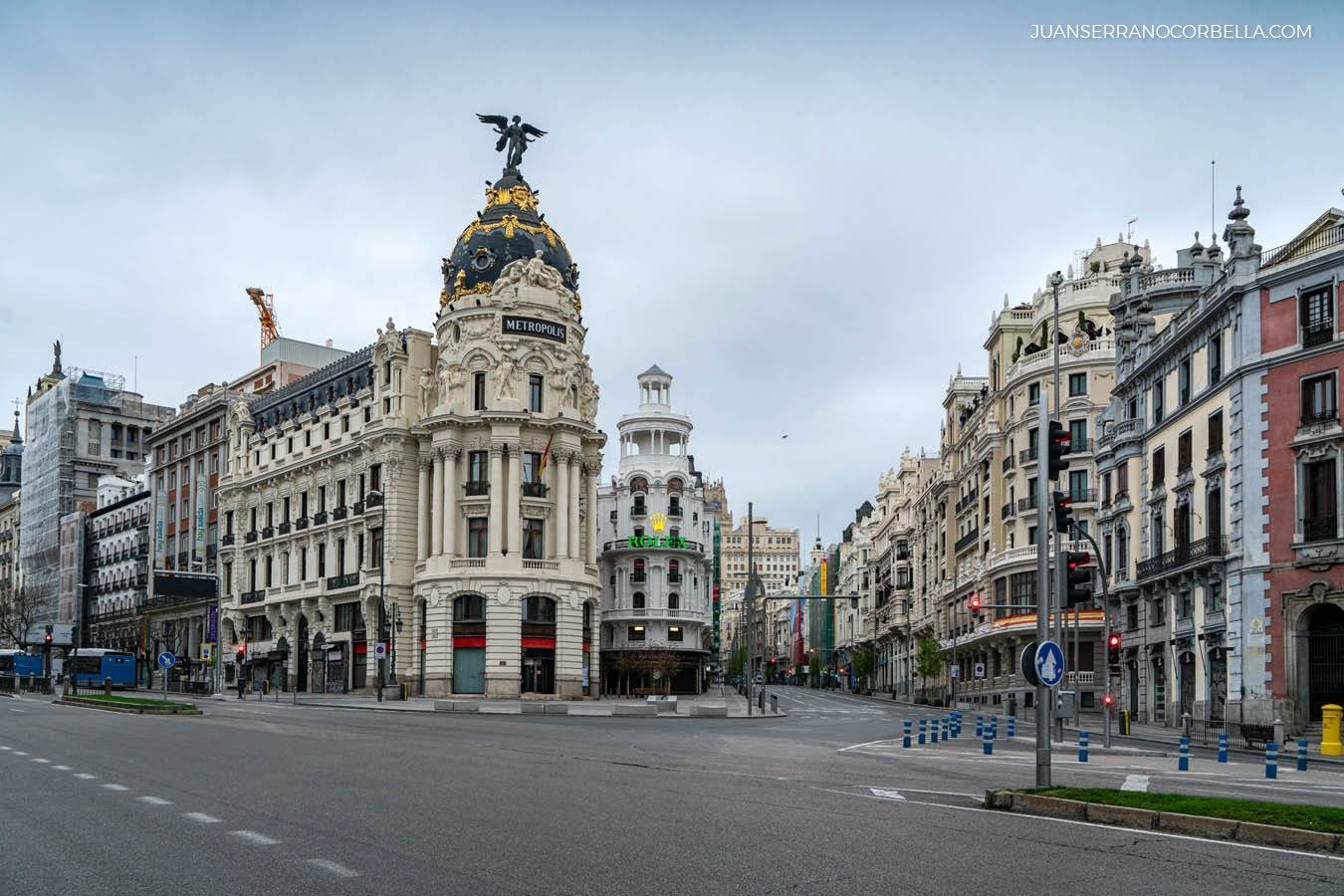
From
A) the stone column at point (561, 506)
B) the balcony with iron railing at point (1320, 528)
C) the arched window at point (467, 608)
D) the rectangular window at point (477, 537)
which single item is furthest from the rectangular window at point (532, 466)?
the balcony with iron railing at point (1320, 528)

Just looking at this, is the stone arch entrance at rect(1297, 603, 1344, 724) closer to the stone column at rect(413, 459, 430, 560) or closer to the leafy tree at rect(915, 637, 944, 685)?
the stone column at rect(413, 459, 430, 560)

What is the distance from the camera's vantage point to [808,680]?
178125mm

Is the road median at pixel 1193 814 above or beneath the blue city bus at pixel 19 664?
above

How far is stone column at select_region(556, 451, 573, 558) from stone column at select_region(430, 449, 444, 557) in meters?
6.31

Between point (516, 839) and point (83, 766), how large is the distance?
36.3 ft

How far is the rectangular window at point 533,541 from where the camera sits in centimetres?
7294

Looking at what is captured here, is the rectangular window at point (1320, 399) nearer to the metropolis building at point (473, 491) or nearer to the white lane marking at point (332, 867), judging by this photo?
the white lane marking at point (332, 867)

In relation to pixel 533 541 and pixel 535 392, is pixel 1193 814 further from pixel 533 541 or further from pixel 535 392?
pixel 535 392

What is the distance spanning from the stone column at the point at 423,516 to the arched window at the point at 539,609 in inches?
269

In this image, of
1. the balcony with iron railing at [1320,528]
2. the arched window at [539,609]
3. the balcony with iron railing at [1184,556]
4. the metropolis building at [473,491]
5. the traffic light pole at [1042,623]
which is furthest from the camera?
the arched window at [539,609]

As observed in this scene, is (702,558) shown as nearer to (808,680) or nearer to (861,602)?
(861,602)

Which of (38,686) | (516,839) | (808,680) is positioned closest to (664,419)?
(38,686)

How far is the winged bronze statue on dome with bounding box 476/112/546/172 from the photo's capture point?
79.6 meters

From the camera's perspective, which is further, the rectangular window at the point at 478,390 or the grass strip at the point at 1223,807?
the rectangular window at the point at 478,390
